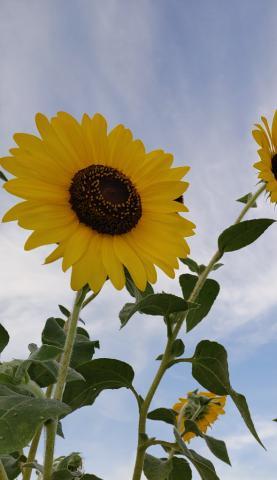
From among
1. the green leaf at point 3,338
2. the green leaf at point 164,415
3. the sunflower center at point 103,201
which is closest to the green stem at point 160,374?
the green leaf at point 164,415

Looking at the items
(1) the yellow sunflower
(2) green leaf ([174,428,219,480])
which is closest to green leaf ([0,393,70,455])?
(2) green leaf ([174,428,219,480])

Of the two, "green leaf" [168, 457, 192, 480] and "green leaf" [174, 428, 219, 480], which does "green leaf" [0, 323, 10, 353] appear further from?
"green leaf" [168, 457, 192, 480]

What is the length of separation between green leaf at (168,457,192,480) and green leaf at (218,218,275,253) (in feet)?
2.39

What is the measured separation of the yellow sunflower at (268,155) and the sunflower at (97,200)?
38 cm

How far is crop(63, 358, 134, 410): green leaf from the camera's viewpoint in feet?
6.01

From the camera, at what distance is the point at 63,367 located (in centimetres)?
152

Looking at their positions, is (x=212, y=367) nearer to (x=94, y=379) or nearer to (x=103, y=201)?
(x=94, y=379)

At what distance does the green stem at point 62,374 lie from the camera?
1516 mm

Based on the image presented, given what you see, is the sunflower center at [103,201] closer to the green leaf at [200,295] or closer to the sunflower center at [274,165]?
the green leaf at [200,295]

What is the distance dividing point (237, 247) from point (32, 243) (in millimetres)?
654

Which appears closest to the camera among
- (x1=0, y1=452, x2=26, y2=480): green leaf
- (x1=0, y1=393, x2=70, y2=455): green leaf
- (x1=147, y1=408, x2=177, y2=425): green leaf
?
(x1=0, y1=393, x2=70, y2=455): green leaf

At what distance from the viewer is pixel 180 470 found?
2.05m

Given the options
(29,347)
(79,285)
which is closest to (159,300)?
(79,285)

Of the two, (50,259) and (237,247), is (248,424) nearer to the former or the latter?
(237,247)
